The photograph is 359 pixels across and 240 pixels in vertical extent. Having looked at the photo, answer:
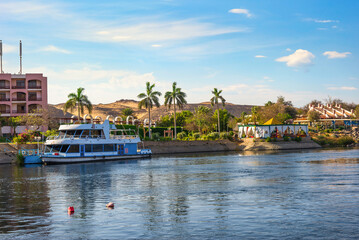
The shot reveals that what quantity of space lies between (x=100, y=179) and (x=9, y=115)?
69.7m

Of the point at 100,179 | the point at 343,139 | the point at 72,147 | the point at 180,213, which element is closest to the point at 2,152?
the point at 72,147

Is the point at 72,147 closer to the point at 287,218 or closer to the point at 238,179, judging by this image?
the point at 238,179

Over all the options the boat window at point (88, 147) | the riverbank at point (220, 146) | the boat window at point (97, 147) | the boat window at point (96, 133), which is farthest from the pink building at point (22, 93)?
the boat window at point (88, 147)

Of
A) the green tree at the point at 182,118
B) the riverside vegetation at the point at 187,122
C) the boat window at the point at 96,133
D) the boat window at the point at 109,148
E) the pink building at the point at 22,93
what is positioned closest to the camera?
the boat window at the point at 96,133

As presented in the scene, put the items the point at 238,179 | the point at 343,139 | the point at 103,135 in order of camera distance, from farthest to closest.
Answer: the point at 343,139 → the point at 103,135 → the point at 238,179

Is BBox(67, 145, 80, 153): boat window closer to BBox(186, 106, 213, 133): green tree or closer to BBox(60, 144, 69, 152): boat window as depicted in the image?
BBox(60, 144, 69, 152): boat window

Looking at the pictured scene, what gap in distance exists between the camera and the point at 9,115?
352ft

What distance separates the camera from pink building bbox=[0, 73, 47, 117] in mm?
108562

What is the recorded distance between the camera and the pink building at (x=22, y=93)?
108562 mm

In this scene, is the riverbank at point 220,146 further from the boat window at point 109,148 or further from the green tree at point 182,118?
the green tree at point 182,118

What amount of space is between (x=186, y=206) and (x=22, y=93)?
91.5m

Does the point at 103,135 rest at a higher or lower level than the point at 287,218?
higher

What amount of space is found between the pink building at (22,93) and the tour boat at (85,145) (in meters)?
39.1

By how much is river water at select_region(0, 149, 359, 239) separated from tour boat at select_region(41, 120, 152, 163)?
20463 mm
